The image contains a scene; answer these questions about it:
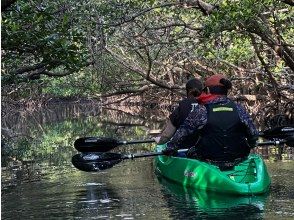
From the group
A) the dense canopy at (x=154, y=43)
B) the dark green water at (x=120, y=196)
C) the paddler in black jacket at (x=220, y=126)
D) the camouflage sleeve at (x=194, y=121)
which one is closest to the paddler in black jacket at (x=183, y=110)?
the dark green water at (x=120, y=196)

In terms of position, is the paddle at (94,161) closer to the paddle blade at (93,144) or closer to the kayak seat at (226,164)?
the kayak seat at (226,164)

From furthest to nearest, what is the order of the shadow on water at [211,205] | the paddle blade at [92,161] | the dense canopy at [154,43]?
the dense canopy at [154,43] → the paddle blade at [92,161] → the shadow on water at [211,205]

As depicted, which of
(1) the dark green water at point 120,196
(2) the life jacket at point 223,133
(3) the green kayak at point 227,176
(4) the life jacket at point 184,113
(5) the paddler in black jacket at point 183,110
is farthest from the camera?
(5) the paddler in black jacket at point 183,110

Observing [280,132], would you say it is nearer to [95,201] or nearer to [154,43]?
[95,201]

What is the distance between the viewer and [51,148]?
1241cm

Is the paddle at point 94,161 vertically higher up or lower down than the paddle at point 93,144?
lower down

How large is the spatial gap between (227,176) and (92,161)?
1.51m

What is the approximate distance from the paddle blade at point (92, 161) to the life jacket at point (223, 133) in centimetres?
113

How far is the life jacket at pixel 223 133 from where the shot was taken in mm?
6219

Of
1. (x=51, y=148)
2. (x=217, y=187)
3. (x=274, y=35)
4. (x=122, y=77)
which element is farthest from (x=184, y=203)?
(x=122, y=77)

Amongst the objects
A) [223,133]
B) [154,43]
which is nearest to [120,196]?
[223,133]

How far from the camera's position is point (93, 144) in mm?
8039

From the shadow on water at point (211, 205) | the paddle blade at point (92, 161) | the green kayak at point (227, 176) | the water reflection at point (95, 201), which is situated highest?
the paddle blade at point (92, 161)

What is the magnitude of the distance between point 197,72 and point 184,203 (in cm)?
1118
